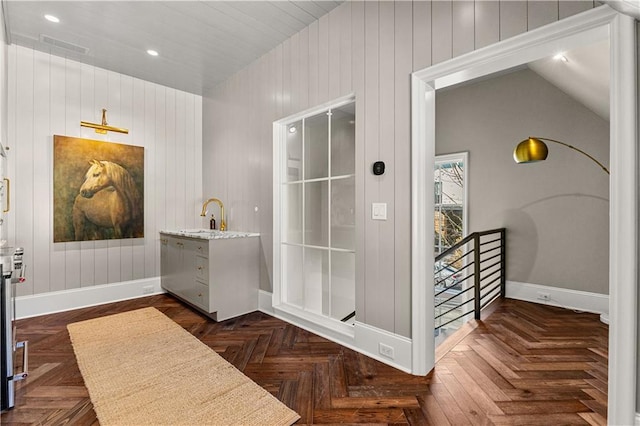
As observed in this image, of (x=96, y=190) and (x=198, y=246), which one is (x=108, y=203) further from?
(x=198, y=246)

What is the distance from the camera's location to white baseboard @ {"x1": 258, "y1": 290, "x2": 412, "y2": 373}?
2.14m

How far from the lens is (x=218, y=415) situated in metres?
1.64

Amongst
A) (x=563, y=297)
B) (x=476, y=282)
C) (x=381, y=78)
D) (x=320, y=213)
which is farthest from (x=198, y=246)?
(x=563, y=297)

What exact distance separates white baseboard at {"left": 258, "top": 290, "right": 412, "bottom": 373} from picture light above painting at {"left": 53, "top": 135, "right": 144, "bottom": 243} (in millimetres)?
2308

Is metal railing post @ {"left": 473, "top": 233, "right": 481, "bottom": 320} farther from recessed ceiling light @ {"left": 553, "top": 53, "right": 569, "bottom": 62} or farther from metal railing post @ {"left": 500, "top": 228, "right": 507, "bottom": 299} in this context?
recessed ceiling light @ {"left": 553, "top": 53, "right": 569, "bottom": 62}

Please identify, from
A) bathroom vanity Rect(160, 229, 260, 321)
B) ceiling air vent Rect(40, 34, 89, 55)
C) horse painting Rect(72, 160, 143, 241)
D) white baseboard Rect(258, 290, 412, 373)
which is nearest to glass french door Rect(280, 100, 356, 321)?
white baseboard Rect(258, 290, 412, 373)

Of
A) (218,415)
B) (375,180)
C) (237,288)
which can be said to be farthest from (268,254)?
(218,415)

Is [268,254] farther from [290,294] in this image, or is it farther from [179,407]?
[179,407]

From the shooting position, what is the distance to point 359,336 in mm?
2412

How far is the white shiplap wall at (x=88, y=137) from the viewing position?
317 centimetres

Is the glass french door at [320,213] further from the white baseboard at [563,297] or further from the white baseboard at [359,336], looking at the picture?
the white baseboard at [563,297]

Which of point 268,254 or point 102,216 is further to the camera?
point 102,216

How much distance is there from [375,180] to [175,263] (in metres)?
2.71

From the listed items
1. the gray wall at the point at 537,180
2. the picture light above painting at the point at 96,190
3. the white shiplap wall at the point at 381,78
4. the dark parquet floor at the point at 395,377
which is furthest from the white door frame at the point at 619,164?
the picture light above painting at the point at 96,190
